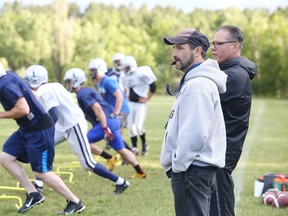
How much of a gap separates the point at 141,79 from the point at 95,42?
166 ft

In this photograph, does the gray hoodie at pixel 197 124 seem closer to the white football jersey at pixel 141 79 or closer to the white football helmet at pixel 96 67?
the white football helmet at pixel 96 67

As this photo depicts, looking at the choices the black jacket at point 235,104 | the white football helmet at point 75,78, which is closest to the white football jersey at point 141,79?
the white football helmet at point 75,78

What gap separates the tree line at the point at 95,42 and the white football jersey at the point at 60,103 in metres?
37.7

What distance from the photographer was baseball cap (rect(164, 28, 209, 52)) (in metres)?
3.98

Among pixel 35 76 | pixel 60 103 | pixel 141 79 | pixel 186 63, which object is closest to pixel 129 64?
pixel 141 79

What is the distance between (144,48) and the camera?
73.6m

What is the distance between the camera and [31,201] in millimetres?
7000

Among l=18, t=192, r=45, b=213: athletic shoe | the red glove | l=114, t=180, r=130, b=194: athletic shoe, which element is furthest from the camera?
the red glove

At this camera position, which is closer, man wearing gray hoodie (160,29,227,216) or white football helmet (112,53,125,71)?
man wearing gray hoodie (160,29,227,216)

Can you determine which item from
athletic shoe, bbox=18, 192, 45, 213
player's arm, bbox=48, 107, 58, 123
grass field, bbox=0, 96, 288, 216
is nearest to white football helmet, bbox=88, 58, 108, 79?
grass field, bbox=0, 96, 288, 216

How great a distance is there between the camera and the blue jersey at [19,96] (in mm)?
6352

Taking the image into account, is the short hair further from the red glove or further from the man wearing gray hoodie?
the red glove

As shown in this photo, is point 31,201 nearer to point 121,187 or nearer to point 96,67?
point 121,187

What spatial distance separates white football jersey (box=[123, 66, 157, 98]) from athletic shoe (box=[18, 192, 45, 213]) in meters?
5.92
